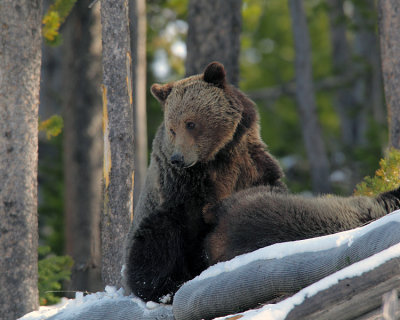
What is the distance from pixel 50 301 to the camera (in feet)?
26.0

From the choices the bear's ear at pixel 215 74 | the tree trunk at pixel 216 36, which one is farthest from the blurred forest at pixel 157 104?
the bear's ear at pixel 215 74

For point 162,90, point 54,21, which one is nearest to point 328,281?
point 162,90

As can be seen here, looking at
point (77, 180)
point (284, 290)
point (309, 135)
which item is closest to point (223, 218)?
point (284, 290)

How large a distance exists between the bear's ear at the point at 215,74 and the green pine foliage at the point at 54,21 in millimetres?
2500

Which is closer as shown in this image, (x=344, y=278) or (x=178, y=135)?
(x=344, y=278)

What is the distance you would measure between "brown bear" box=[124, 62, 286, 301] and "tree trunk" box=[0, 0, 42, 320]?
115 centimetres

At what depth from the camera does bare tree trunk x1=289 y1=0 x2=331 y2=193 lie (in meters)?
14.8

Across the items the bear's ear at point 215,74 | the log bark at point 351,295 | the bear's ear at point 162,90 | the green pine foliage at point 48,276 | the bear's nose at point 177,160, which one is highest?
the bear's ear at point 215,74

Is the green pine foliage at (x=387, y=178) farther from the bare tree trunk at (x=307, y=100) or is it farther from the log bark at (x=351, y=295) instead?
the bare tree trunk at (x=307, y=100)

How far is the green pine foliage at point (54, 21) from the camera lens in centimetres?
700

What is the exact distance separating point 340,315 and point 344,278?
0.22 m

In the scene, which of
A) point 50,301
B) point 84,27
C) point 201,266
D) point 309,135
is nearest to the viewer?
point 201,266

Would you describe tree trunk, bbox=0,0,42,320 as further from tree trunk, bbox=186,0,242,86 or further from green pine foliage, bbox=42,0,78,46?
tree trunk, bbox=186,0,242,86

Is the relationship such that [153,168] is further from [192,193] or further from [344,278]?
[344,278]
